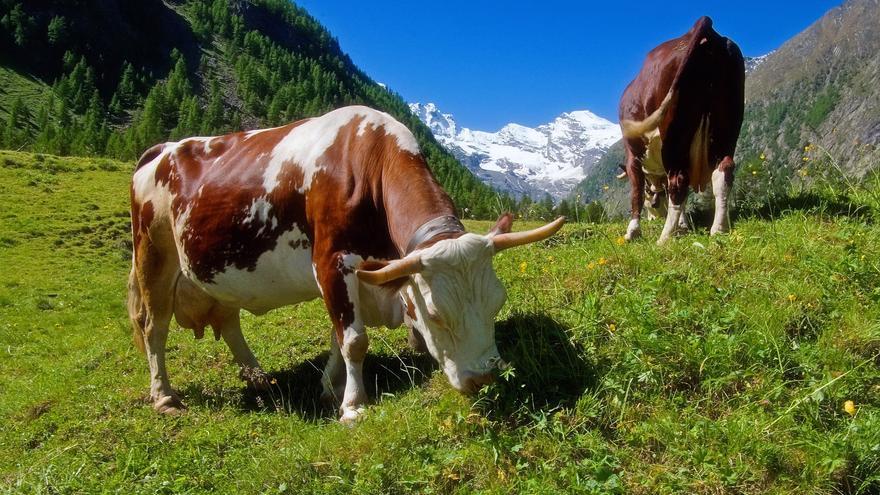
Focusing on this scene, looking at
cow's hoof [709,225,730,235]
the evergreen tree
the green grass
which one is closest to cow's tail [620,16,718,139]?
cow's hoof [709,225,730,235]

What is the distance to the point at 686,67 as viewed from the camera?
6.98 meters

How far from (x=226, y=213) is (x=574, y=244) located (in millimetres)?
3816

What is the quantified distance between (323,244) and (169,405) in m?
2.80

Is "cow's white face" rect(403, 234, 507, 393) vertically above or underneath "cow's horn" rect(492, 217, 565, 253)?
underneath

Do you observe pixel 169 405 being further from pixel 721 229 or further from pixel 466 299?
pixel 721 229

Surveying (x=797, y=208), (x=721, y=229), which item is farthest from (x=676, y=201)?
(x=797, y=208)

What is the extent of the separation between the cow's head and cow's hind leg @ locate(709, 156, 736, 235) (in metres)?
3.14

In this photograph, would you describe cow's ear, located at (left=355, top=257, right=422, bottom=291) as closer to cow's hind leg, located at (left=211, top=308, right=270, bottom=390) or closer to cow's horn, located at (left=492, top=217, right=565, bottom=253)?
cow's horn, located at (left=492, top=217, right=565, bottom=253)

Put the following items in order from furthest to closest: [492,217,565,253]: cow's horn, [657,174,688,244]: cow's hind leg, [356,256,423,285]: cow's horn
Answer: [657,174,688,244]: cow's hind leg
[492,217,565,253]: cow's horn
[356,256,423,285]: cow's horn

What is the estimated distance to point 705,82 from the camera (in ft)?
23.2

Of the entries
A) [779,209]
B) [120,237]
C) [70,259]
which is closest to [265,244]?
[779,209]

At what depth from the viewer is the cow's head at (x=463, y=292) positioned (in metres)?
4.16

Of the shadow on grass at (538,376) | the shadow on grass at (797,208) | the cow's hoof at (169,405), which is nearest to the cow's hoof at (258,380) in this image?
the cow's hoof at (169,405)

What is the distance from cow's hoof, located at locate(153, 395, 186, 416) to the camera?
6580 millimetres
